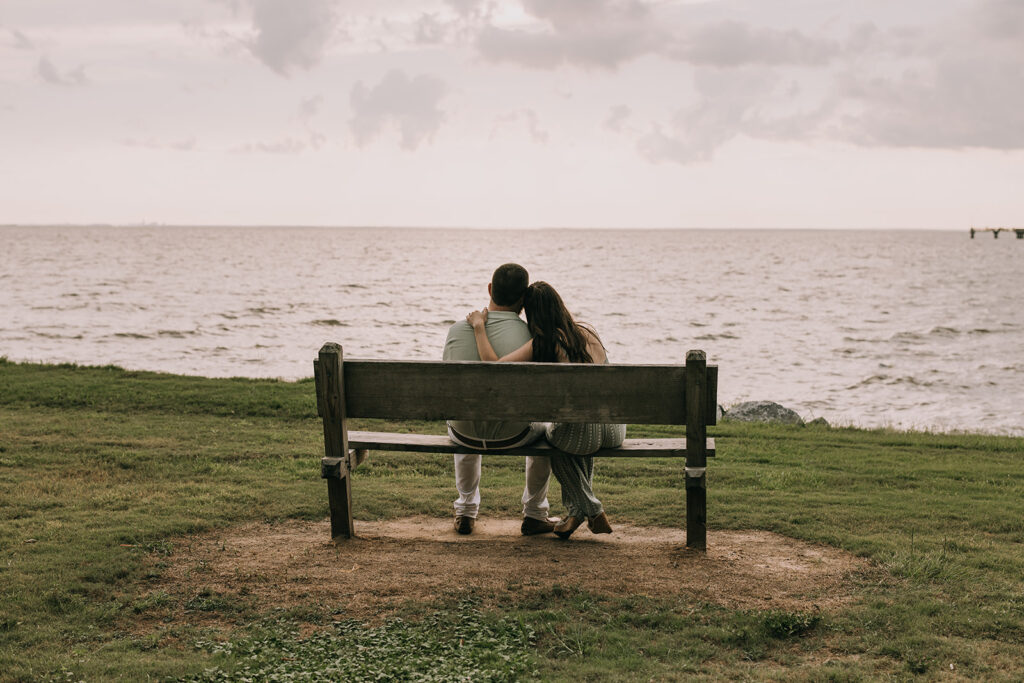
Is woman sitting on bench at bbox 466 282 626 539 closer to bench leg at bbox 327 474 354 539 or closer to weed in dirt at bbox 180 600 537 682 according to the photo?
bench leg at bbox 327 474 354 539

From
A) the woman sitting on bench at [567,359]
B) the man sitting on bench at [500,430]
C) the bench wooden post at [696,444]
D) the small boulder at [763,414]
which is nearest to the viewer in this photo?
the bench wooden post at [696,444]

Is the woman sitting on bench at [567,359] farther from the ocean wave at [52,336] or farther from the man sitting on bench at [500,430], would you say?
the ocean wave at [52,336]

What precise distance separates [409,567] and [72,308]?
34.1 metres

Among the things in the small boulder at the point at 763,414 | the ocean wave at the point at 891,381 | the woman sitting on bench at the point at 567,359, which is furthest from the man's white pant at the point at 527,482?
the ocean wave at the point at 891,381

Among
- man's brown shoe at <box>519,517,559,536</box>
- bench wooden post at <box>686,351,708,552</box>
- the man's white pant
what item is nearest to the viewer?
bench wooden post at <box>686,351,708,552</box>

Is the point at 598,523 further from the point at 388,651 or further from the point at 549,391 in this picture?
the point at 388,651

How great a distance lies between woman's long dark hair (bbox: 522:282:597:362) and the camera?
5598 millimetres

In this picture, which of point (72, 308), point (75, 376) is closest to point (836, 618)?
point (75, 376)

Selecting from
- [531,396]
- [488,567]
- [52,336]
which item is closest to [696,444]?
[531,396]

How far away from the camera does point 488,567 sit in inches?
202

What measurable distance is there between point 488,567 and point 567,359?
1374 millimetres

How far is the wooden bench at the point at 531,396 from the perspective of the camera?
5.23m

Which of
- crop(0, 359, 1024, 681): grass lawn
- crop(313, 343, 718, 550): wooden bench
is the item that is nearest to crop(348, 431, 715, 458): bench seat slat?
crop(313, 343, 718, 550): wooden bench

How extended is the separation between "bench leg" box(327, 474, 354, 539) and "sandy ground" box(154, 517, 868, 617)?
8 cm
